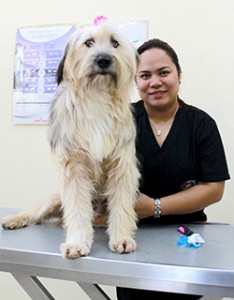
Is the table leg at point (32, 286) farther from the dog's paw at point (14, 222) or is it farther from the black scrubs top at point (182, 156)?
the black scrubs top at point (182, 156)

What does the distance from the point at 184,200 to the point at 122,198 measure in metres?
0.24

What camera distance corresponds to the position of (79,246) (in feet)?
2.96

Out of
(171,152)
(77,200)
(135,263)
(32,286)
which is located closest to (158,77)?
(171,152)

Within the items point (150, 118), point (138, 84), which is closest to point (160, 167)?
point (150, 118)

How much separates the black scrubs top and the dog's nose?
36cm

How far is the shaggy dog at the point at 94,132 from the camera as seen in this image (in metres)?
0.93

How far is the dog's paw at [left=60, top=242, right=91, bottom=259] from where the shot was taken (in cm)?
88

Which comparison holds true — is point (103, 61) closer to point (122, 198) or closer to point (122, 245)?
point (122, 198)

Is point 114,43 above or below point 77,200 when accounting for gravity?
above

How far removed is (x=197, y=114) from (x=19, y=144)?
3.54ft

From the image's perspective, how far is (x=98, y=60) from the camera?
2.96ft

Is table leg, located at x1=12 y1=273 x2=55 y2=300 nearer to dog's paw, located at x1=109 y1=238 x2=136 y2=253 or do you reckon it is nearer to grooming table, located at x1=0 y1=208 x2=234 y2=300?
grooming table, located at x1=0 y1=208 x2=234 y2=300

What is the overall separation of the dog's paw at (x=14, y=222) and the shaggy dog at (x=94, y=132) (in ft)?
0.89

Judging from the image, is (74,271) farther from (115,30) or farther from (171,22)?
(171,22)
